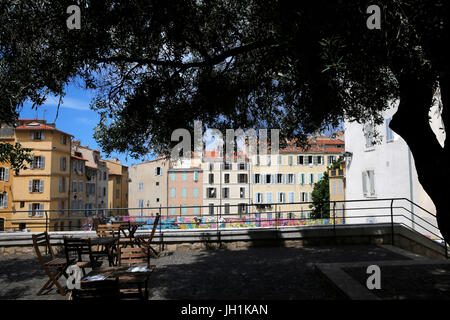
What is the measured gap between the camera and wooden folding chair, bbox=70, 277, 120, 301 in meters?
3.84

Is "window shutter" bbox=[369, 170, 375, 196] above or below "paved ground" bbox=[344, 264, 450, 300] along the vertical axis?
above

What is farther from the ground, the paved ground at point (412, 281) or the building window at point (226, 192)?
the building window at point (226, 192)

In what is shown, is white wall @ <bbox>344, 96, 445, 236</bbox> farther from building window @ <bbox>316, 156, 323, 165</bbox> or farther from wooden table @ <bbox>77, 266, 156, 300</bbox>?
building window @ <bbox>316, 156, 323, 165</bbox>

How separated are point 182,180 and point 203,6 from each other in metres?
55.9

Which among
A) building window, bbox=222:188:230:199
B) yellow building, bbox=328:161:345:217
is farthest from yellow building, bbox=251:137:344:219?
yellow building, bbox=328:161:345:217

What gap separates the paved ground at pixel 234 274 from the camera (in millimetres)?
6027

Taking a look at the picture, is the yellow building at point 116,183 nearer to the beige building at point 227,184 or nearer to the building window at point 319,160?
the beige building at point 227,184

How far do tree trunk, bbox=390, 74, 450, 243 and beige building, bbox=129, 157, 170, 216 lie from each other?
58063 mm

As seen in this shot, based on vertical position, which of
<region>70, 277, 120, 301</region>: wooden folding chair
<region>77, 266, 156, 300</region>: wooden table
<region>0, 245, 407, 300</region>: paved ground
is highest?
<region>70, 277, 120, 301</region>: wooden folding chair

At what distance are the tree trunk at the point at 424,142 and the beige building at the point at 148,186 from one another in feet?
190

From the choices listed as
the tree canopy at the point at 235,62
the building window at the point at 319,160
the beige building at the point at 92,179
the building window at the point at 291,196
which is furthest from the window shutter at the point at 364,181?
the beige building at the point at 92,179

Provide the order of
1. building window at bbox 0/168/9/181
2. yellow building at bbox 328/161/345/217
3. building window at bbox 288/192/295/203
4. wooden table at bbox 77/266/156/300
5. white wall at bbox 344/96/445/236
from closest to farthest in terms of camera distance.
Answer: wooden table at bbox 77/266/156/300, white wall at bbox 344/96/445/236, yellow building at bbox 328/161/345/217, building window at bbox 0/168/9/181, building window at bbox 288/192/295/203

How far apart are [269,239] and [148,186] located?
55298 mm

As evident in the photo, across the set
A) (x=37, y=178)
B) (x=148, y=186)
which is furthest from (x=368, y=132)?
(x=148, y=186)
